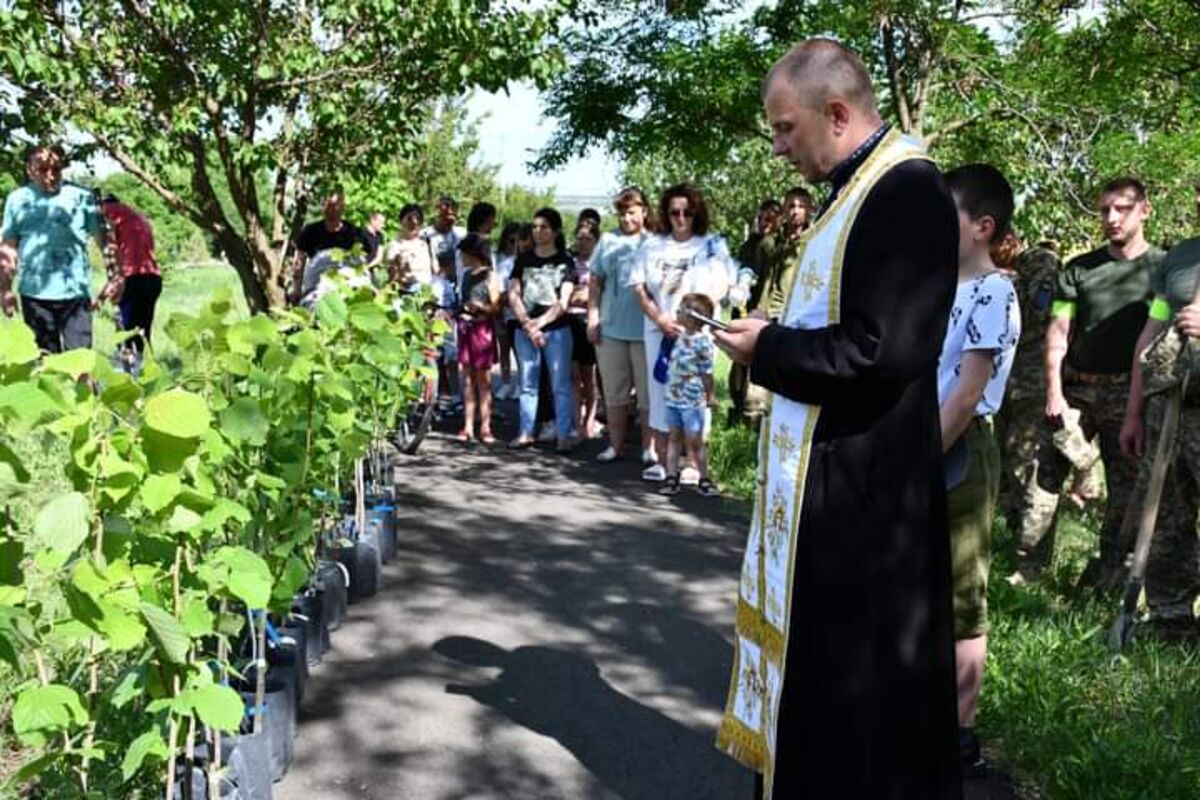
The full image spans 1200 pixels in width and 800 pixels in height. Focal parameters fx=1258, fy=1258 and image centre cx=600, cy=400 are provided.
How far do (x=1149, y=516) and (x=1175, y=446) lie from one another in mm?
381

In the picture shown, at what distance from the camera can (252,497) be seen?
3.55m

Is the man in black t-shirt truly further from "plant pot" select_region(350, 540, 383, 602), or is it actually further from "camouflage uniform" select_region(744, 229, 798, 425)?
"plant pot" select_region(350, 540, 383, 602)

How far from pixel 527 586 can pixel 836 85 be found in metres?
3.86

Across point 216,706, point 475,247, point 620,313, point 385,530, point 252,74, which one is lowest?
point 385,530

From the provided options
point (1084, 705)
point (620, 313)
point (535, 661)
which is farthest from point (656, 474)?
point (1084, 705)

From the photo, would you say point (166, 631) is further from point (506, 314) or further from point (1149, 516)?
point (506, 314)

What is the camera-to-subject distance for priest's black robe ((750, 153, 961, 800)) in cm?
268

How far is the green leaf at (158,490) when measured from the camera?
249cm

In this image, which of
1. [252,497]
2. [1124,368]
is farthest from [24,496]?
[1124,368]

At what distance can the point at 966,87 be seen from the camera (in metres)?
9.94

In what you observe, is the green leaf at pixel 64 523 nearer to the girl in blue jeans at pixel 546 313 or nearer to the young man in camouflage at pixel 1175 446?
the young man in camouflage at pixel 1175 446

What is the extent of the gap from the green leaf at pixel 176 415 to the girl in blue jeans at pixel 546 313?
7150 mm

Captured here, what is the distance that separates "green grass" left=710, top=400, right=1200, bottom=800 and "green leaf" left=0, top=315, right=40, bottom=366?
128 inches

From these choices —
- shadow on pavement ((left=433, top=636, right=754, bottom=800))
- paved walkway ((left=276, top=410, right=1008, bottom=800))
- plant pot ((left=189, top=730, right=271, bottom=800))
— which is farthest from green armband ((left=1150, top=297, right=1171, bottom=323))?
plant pot ((left=189, top=730, right=271, bottom=800))
